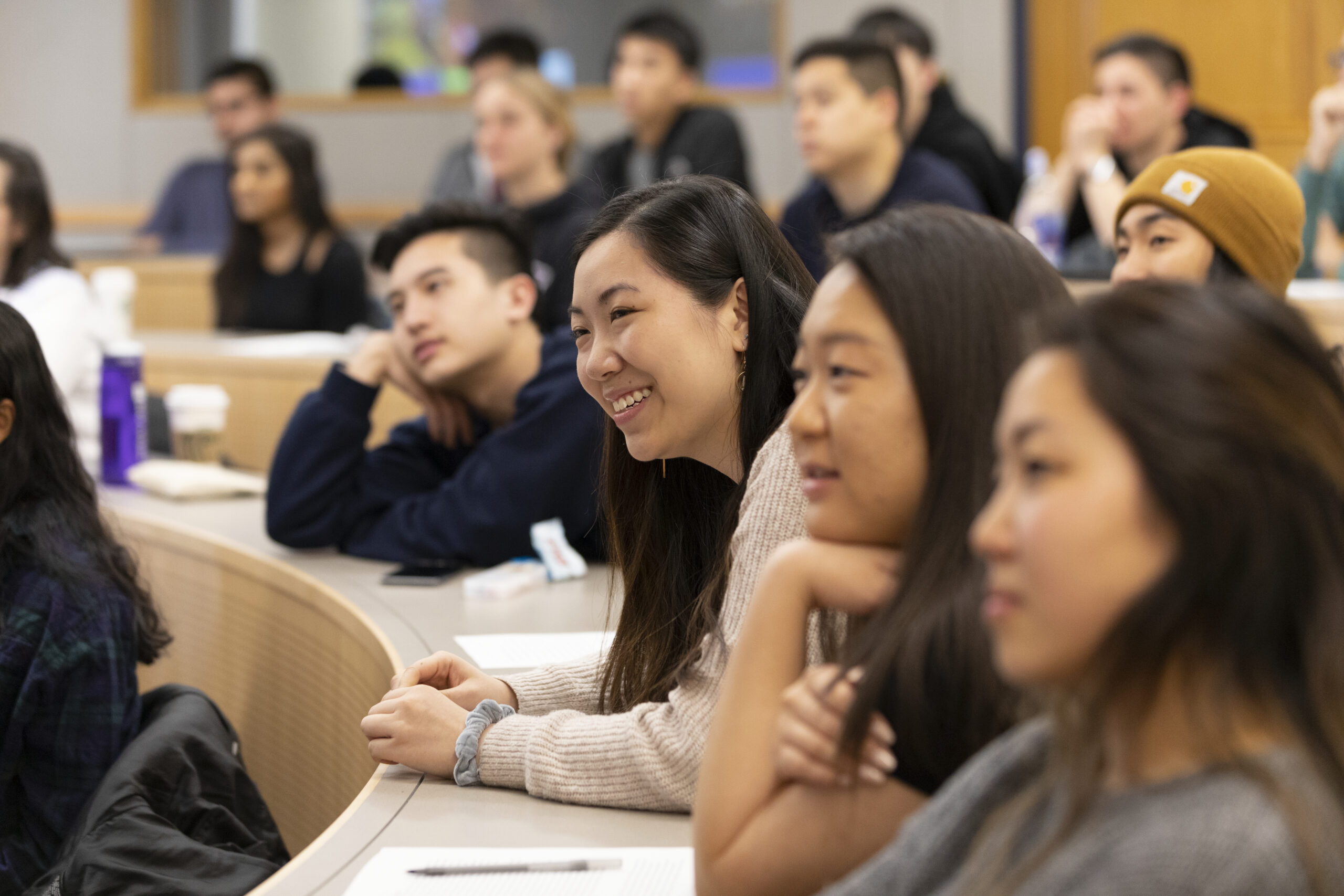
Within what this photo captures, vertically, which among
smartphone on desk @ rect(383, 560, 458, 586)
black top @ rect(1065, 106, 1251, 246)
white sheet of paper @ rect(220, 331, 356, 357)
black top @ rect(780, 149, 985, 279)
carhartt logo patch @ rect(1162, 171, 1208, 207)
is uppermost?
black top @ rect(1065, 106, 1251, 246)

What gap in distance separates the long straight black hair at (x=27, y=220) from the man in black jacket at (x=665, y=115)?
69.4 inches

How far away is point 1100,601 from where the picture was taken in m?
0.66

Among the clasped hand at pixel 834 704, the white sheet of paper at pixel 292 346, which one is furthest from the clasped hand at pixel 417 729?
the white sheet of paper at pixel 292 346

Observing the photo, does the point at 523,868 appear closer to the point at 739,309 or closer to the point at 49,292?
the point at 739,309

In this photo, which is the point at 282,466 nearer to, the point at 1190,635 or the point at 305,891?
the point at 305,891

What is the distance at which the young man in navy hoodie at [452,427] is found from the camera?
223cm

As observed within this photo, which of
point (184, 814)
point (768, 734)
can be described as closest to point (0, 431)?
point (184, 814)

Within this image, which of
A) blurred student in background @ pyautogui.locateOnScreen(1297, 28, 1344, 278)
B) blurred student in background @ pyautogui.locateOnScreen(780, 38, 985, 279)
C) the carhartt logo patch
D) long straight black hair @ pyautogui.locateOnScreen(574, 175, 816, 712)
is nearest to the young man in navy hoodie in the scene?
long straight black hair @ pyautogui.locateOnScreen(574, 175, 816, 712)

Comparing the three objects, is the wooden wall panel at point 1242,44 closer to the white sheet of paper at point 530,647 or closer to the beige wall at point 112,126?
the beige wall at point 112,126

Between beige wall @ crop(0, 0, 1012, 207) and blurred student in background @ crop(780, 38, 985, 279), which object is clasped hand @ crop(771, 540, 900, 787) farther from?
beige wall @ crop(0, 0, 1012, 207)

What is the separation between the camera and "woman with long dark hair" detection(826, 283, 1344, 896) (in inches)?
25.8

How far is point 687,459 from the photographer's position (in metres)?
1.52

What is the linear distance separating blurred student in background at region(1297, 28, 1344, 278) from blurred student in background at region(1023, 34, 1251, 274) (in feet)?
1.11

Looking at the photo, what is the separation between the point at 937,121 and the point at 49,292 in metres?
2.82
